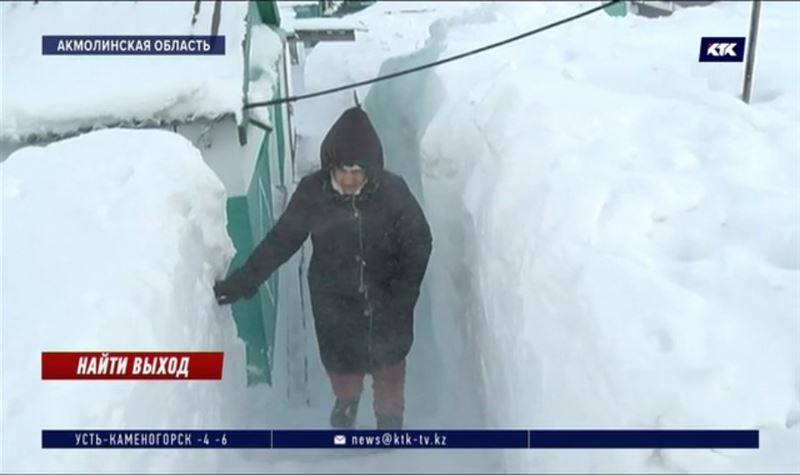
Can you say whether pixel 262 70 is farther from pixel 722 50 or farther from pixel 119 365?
pixel 119 365

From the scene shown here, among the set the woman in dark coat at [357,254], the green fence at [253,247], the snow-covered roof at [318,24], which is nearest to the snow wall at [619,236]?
the woman in dark coat at [357,254]

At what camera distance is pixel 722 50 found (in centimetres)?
295

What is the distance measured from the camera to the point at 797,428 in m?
1.78

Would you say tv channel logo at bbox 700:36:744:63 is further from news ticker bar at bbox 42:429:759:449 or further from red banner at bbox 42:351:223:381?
red banner at bbox 42:351:223:381

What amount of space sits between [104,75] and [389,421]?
1.34m

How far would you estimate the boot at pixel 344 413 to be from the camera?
2.11 m

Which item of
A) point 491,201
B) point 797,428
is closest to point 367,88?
point 491,201

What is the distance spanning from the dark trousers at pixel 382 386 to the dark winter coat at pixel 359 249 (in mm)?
27

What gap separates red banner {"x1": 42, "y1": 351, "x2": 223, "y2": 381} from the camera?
1750 millimetres

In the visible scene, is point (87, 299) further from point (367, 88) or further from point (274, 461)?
point (367, 88)

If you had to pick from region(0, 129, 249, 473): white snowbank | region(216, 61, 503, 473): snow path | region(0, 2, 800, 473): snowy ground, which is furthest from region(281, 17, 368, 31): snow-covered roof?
region(0, 129, 249, 473): white snowbank

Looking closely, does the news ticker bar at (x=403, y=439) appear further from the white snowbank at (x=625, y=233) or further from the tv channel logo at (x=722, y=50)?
the tv channel logo at (x=722, y=50)

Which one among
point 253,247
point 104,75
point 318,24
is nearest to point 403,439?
point 253,247

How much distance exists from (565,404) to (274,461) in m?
0.62
